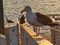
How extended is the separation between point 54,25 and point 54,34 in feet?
0.51

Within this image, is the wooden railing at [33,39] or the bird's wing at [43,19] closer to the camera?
the wooden railing at [33,39]

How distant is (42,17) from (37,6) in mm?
3696

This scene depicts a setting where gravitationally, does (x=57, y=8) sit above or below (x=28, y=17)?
below

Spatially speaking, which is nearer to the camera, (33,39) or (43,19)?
(33,39)

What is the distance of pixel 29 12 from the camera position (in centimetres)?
240

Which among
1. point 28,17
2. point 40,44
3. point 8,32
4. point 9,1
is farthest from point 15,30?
point 9,1

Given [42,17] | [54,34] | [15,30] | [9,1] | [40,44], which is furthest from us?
[9,1]

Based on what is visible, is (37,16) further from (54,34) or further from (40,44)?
(40,44)

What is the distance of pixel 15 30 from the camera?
6.35ft

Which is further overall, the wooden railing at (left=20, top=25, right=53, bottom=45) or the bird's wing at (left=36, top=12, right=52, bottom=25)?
the bird's wing at (left=36, top=12, right=52, bottom=25)

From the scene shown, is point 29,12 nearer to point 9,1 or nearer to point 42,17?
point 42,17

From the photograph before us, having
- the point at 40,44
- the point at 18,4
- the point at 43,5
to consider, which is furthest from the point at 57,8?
the point at 40,44

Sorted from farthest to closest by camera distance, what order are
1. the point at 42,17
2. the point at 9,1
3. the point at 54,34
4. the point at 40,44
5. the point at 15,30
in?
the point at 9,1 < the point at 42,17 < the point at 54,34 < the point at 15,30 < the point at 40,44

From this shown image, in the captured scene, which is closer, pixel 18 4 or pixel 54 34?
pixel 54 34
